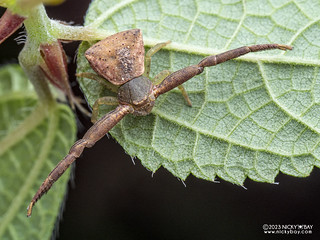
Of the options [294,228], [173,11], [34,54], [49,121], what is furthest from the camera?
[294,228]

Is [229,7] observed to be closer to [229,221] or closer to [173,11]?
[173,11]

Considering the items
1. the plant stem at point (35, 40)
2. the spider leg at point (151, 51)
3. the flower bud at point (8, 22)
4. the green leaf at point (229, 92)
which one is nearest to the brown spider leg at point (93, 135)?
the green leaf at point (229, 92)

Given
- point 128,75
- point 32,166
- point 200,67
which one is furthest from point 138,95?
point 32,166

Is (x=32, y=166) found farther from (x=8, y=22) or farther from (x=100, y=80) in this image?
(x=8, y=22)

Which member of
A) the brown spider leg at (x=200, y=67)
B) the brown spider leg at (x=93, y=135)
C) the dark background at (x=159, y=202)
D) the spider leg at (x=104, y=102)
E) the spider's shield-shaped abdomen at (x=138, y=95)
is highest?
the brown spider leg at (x=200, y=67)

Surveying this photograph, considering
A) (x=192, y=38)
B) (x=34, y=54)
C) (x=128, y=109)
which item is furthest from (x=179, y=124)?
(x=34, y=54)

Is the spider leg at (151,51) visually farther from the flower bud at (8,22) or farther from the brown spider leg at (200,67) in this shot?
the flower bud at (8,22)
